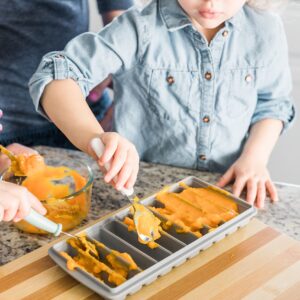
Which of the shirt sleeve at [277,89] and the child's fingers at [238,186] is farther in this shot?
the shirt sleeve at [277,89]

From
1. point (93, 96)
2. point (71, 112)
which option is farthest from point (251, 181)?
point (93, 96)

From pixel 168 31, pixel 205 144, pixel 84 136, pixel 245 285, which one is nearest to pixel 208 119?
pixel 205 144

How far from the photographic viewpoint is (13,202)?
2.60 feet

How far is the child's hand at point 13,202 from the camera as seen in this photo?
2.60ft

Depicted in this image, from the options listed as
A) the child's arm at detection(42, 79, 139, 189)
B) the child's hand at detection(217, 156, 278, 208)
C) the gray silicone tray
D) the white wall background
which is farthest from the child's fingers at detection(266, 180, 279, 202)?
the white wall background

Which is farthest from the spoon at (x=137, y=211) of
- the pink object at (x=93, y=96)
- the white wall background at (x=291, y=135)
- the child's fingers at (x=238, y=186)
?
the white wall background at (x=291, y=135)

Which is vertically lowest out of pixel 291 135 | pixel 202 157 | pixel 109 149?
pixel 291 135

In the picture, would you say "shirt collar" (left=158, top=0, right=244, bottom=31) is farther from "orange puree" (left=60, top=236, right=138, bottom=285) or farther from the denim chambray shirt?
"orange puree" (left=60, top=236, right=138, bottom=285)

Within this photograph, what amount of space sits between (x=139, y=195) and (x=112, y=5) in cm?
71

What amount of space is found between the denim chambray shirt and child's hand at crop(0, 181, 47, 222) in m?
0.32

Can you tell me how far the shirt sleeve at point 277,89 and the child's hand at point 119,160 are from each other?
0.49 metres

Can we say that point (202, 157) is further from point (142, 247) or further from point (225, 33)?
point (142, 247)

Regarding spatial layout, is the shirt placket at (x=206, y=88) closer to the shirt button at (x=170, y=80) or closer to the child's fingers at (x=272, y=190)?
the shirt button at (x=170, y=80)

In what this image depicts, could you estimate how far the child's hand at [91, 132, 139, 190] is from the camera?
864 millimetres
